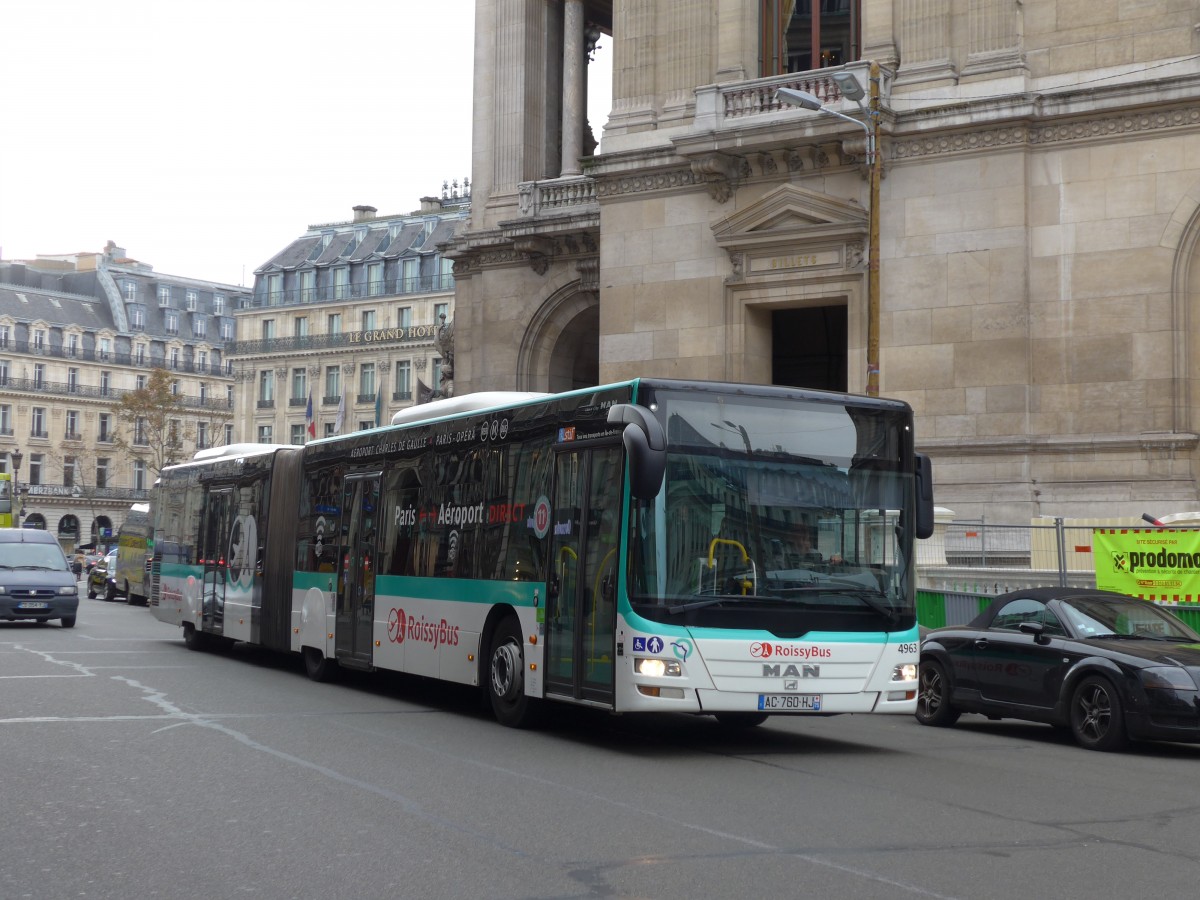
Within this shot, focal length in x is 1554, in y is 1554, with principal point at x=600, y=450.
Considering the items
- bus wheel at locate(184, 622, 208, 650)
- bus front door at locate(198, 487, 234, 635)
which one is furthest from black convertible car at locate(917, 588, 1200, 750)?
bus wheel at locate(184, 622, 208, 650)

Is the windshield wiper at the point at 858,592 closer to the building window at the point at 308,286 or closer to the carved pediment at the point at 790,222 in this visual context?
the carved pediment at the point at 790,222

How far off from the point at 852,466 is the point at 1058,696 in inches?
130

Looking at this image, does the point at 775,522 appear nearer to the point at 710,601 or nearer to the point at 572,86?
the point at 710,601

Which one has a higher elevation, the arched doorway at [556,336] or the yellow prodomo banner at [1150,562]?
the arched doorway at [556,336]

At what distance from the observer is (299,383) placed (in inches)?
3841

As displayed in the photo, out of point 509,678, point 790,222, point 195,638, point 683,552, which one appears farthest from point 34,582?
point 683,552

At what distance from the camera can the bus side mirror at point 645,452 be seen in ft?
37.2

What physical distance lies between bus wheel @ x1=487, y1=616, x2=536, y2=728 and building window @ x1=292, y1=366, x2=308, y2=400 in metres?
84.2

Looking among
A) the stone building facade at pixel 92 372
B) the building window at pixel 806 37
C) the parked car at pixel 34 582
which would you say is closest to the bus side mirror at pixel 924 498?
the building window at pixel 806 37

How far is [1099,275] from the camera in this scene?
26188mm

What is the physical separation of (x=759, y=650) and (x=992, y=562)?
1265 cm

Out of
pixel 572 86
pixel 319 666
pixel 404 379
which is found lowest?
pixel 319 666

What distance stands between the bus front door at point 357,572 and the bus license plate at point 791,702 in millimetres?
6381

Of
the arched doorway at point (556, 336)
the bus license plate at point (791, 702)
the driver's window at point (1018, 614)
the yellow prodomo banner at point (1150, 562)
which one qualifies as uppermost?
the arched doorway at point (556, 336)
